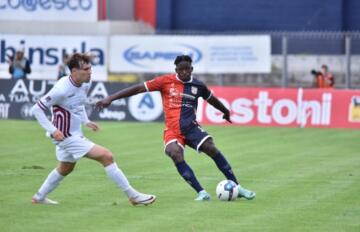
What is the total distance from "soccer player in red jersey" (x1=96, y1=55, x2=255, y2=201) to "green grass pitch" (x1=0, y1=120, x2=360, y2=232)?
1.24 feet

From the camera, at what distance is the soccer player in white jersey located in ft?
40.7

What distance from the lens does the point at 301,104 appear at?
27719 millimetres

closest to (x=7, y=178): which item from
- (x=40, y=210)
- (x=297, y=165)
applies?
(x=40, y=210)

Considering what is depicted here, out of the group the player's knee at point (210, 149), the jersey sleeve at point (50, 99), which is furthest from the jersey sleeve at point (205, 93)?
the jersey sleeve at point (50, 99)

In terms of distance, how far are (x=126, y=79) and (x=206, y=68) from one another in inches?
103

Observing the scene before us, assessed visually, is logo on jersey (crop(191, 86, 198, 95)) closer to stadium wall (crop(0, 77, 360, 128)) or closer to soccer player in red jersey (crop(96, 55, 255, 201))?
soccer player in red jersey (crop(96, 55, 255, 201))

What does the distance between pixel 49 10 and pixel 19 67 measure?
7712 mm

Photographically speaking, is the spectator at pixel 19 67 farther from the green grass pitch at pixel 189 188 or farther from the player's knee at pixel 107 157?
the player's knee at pixel 107 157

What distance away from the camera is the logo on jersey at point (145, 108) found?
28.5 m

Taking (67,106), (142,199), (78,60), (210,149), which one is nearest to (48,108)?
(67,106)

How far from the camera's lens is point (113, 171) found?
40.9 feet

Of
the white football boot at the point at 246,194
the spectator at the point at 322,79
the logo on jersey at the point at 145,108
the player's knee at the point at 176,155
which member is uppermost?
the player's knee at the point at 176,155

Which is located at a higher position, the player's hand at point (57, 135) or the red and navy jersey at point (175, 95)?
the red and navy jersey at point (175, 95)

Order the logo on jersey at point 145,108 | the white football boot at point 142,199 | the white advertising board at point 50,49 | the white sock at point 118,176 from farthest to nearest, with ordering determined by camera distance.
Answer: the white advertising board at point 50,49
the logo on jersey at point 145,108
the white football boot at point 142,199
the white sock at point 118,176
